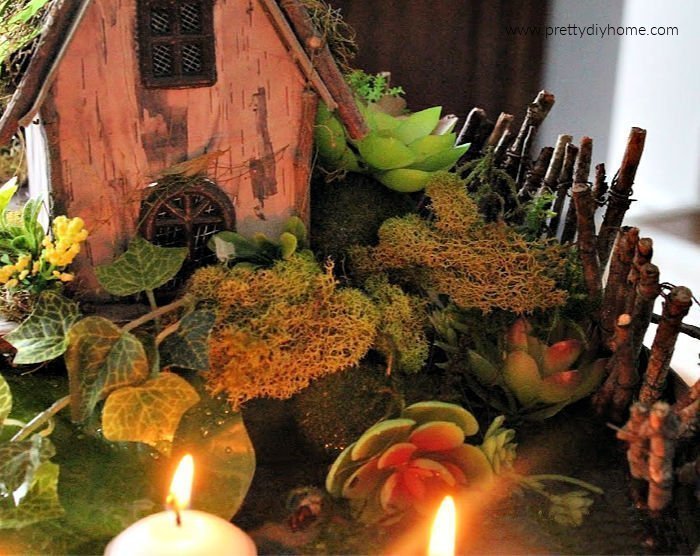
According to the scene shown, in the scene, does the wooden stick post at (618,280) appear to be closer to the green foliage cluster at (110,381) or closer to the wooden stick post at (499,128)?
the wooden stick post at (499,128)

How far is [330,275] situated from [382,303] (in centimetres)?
6

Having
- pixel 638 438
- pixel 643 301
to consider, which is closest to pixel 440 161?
pixel 643 301

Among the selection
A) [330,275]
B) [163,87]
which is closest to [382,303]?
[330,275]

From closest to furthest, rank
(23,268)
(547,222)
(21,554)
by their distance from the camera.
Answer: (21,554), (23,268), (547,222)

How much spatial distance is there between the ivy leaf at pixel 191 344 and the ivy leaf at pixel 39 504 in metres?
0.12

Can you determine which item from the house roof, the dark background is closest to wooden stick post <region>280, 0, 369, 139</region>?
the house roof

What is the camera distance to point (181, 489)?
54cm

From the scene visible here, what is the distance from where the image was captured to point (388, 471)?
66 cm

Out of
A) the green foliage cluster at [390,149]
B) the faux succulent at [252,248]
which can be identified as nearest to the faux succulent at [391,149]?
the green foliage cluster at [390,149]

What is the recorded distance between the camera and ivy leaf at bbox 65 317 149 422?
25.1 inches

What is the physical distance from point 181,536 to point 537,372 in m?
0.35

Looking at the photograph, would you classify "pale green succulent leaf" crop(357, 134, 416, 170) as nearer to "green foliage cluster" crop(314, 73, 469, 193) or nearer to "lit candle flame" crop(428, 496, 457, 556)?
"green foliage cluster" crop(314, 73, 469, 193)

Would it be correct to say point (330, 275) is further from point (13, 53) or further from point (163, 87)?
point (13, 53)

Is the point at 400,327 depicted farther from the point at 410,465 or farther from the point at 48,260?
the point at 48,260
